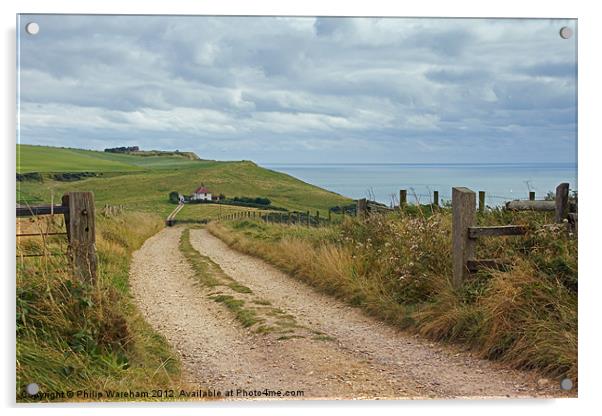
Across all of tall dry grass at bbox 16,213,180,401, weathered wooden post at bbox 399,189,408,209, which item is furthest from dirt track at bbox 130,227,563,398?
weathered wooden post at bbox 399,189,408,209

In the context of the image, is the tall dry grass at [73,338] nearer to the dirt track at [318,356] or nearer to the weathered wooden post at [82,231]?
the weathered wooden post at [82,231]

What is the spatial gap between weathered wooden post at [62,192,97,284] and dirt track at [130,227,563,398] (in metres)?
1.39

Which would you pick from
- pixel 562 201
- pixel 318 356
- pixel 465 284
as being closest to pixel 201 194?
pixel 318 356

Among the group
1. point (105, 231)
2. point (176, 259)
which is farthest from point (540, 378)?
point (176, 259)

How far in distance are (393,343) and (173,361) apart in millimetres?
2538

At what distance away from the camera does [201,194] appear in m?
9.07

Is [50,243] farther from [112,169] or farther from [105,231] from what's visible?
[105,231]

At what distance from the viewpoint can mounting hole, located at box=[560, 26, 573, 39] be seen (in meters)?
6.83

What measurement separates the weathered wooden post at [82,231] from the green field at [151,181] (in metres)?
0.24

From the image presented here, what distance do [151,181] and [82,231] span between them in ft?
4.70

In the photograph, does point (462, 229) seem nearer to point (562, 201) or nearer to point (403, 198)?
point (562, 201)

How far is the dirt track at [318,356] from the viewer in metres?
6.50

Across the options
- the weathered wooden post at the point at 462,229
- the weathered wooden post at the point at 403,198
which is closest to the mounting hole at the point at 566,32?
the weathered wooden post at the point at 462,229

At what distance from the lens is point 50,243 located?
7.55 m
